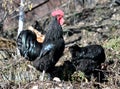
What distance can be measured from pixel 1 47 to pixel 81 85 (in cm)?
303

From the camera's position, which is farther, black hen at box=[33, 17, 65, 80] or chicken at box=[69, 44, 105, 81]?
chicken at box=[69, 44, 105, 81]

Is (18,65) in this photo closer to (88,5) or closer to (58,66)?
(58,66)

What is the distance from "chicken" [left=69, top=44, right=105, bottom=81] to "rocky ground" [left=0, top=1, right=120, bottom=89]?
254 millimetres

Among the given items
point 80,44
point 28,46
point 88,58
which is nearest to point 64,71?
point 88,58

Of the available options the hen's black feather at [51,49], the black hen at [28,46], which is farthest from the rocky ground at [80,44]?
the hen's black feather at [51,49]

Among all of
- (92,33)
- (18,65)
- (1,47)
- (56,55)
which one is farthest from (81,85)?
(92,33)

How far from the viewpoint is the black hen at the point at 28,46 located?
803 cm

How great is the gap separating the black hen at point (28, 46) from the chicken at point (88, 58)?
2.64ft

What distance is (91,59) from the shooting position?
8.38 meters

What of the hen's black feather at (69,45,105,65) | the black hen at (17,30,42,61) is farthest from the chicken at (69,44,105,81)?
the black hen at (17,30,42,61)

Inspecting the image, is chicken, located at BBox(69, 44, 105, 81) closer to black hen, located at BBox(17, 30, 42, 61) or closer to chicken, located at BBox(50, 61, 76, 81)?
chicken, located at BBox(50, 61, 76, 81)

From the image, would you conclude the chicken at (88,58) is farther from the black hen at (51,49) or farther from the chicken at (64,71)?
the black hen at (51,49)

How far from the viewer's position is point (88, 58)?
8.38 m

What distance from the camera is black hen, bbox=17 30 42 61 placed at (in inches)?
316
